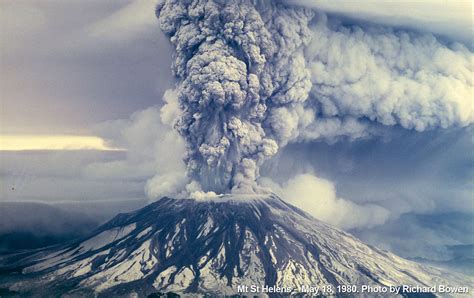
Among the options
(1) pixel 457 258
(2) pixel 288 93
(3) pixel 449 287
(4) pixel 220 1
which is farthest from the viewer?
(1) pixel 457 258

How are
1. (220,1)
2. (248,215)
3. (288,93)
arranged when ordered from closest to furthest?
(220,1)
(288,93)
(248,215)

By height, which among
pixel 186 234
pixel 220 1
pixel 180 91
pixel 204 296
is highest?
pixel 220 1

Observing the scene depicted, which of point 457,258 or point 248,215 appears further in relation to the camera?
point 457,258

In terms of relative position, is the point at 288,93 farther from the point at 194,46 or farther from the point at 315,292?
the point at 315,292

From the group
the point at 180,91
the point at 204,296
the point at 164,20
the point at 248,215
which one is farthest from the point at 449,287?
Result: the point at 164,20

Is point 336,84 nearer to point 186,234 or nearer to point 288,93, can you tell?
point 288,93

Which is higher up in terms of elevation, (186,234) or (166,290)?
(186,234)

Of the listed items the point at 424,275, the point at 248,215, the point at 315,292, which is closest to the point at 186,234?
the point at 248,215
